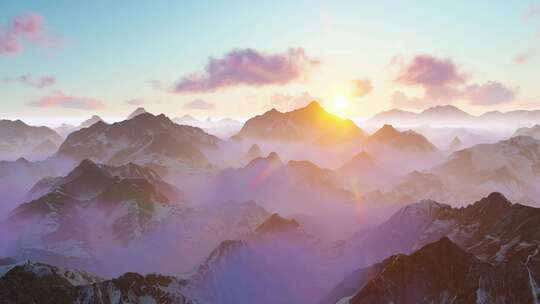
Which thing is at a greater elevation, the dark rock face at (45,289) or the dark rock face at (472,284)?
the dark rock face at (45,289)

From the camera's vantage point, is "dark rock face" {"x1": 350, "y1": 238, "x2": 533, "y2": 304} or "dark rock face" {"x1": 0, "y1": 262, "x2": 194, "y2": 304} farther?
"dark rock face" {"x1": 350, "y1": 238, "x2": 533, "y2": 304}

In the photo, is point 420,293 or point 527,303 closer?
point 527,303

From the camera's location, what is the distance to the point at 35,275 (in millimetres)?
192375

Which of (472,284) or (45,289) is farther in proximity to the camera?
(472,284)

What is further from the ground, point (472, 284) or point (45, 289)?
point (45, 289)

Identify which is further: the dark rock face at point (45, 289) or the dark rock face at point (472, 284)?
the dark rock face at point (472, 284)

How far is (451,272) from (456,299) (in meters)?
12.8

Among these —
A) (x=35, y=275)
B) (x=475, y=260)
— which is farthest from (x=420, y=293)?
(x=35, y=275)

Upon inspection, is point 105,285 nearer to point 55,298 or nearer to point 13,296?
point 55,298

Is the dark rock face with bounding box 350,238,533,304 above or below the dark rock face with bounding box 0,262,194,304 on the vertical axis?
below

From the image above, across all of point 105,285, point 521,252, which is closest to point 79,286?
point 105,285

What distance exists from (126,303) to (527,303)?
17185cm

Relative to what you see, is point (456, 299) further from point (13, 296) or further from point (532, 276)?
point (13, 296)

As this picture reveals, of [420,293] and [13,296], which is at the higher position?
[13,296]
